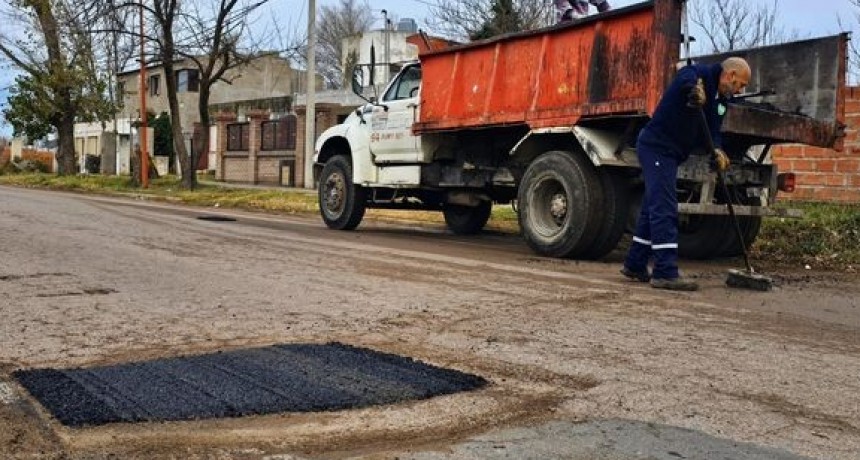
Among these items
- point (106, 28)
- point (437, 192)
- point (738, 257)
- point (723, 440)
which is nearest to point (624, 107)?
point (738, 257)

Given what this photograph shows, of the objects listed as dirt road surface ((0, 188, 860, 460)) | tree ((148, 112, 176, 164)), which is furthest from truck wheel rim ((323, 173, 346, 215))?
tree ((148, 112, 176, 164))

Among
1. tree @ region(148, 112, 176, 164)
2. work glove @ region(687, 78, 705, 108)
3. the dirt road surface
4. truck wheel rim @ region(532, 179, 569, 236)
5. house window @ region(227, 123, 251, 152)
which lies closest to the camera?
the dirt road surface

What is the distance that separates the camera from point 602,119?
904cm

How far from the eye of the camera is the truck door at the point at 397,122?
38.8 feet

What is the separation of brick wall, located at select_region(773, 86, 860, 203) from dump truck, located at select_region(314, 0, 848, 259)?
7.50ft

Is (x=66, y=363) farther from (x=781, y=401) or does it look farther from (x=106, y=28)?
(x=106, y=28)

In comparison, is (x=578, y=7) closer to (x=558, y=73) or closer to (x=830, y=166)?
(x=558, y=73)

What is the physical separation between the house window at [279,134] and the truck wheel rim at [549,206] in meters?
22.1

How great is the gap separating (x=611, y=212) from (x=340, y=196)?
16.8 ft

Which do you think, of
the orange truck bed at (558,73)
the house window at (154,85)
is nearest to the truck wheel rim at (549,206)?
the orange truck bed at (558,73)

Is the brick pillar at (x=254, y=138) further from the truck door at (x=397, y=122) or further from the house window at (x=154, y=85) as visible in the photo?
the house window at (x=154, y=85)

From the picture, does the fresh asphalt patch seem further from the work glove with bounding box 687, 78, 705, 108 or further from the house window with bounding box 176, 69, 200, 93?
the house window with bounding box 176, 69, 200, 93

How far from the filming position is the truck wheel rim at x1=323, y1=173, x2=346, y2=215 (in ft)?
42.8

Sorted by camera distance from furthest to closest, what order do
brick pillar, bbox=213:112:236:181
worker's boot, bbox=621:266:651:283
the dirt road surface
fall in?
brick pillar, bbox=213:112:236:181, worker's boot, bbox=621:266:651:283, the dirt road surface
